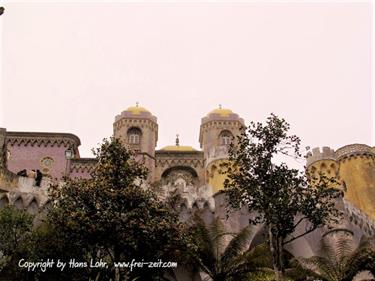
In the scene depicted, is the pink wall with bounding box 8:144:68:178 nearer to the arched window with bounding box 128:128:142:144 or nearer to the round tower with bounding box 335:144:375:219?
the arched window with bounding box 128:128:142:144

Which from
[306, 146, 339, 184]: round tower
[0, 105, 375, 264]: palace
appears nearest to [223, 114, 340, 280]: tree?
[0, 105, 375, 264]: palace

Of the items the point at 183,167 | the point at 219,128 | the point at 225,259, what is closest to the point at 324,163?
the point at 183,167

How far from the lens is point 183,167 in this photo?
45.2 metres

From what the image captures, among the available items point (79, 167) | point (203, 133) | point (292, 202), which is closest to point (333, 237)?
point (292, 202)

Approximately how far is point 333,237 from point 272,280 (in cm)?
864

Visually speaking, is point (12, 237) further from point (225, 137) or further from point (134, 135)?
point (225, 137)

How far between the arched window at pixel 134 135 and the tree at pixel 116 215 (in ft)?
101

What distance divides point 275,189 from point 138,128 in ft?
110

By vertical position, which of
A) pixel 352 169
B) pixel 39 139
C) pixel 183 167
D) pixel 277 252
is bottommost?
pixel 277 252

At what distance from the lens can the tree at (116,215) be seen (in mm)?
15719

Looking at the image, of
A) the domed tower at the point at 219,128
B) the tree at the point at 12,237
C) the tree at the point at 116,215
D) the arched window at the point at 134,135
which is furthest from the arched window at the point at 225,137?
the tree at the point at 116,215

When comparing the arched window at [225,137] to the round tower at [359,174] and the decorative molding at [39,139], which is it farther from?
the decorative molding at [39,139]

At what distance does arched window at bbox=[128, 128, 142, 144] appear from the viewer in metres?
48.3

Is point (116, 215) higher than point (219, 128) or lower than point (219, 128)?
lower
